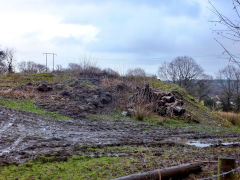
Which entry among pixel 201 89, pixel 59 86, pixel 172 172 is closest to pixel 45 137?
pixel 172 172

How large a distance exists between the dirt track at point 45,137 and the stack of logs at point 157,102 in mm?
3830

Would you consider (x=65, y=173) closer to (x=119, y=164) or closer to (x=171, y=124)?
(x=119, y=164)

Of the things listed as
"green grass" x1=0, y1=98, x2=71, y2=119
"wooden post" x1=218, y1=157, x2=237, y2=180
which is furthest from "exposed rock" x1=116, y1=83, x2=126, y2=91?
"wooden post" x1=218, y1=157, x2=237, y2=180

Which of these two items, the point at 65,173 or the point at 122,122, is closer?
the point at 65,173

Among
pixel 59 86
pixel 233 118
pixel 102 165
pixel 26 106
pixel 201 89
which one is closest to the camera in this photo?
pixel 102 165

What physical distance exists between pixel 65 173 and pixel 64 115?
10000mm

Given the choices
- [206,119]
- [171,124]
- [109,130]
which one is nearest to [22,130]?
[109,130]

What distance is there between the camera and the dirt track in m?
7.29

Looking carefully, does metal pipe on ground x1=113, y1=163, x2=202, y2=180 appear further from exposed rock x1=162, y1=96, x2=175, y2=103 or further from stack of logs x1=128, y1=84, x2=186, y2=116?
exposed rock x1=162, y1=96, x2=175, y2=103

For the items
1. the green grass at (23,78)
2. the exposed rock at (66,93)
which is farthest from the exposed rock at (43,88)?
the green grass at (23,78)

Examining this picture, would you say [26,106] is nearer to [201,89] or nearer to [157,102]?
[157,102]

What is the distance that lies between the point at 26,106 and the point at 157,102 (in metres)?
8.47

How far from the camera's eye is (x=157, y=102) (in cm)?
1902

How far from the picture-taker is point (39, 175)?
5348 millimetres
